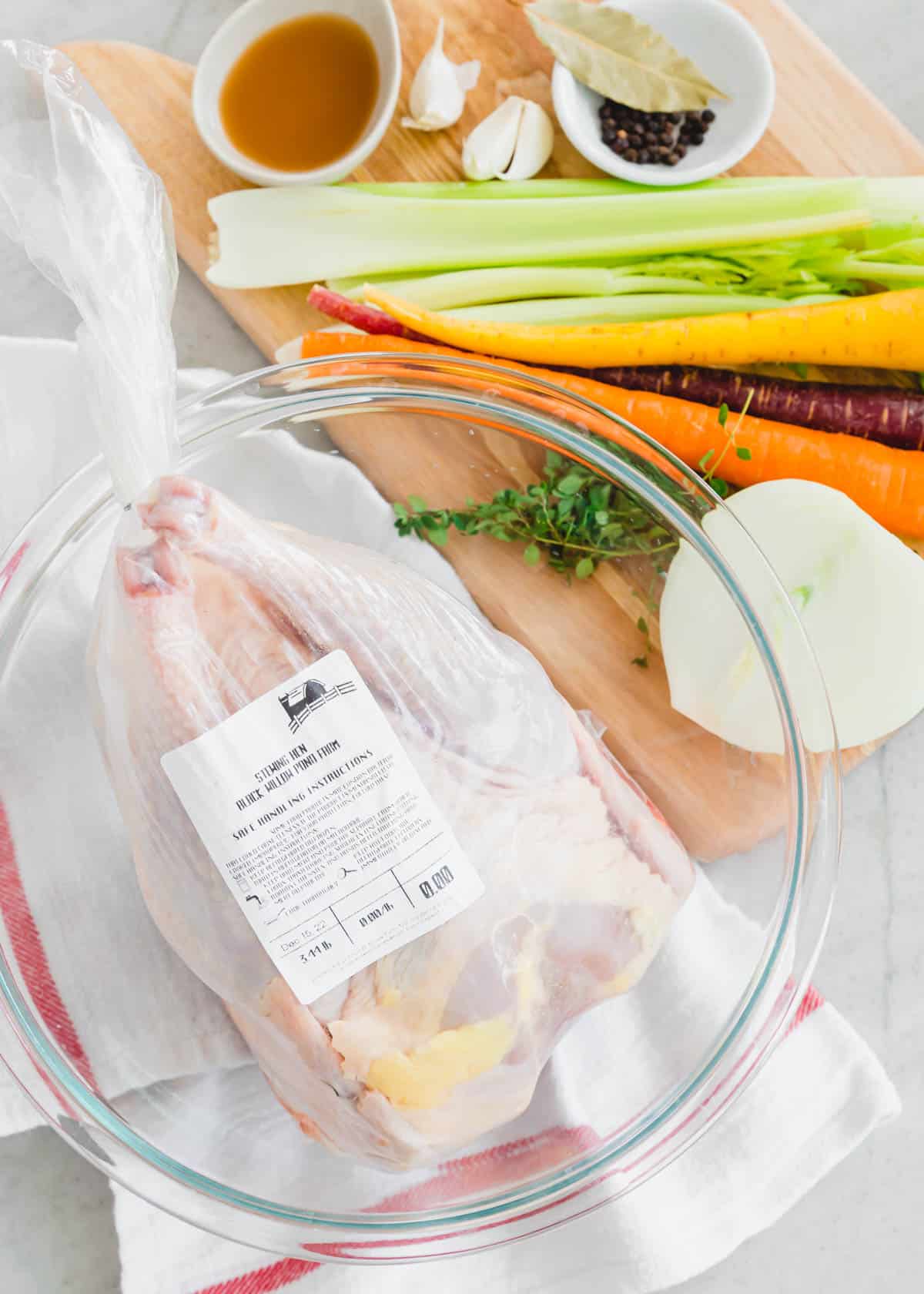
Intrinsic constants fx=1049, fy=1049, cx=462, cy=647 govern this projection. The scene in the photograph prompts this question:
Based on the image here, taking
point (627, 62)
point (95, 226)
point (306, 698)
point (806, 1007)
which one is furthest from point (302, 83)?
point (806, 1007)

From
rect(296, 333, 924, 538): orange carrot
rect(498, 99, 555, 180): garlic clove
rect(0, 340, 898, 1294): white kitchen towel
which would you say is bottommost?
rect(0, 340, 898, 1294): white kitchen towel

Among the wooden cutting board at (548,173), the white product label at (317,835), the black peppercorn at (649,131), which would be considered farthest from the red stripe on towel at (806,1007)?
the black peppercorn at (649,131)

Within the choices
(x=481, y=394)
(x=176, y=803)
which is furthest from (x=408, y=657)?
(x=481, y=394)

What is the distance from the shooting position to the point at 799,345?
120 centimetres

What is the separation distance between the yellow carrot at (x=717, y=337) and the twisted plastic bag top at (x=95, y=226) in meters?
0.38

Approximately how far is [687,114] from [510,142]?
0.22 m

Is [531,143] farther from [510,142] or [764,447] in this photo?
[764,447]

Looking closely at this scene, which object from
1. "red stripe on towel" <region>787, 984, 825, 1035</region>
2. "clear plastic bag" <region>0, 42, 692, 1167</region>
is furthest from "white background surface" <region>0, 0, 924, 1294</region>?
"clear plastic bag" <region>0, 42, 692, 1167</region>

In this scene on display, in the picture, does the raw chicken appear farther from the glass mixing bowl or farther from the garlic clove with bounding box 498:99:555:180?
the garlic clove with bounding box 498:99:555:180

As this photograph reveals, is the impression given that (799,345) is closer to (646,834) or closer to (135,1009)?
(646,834)

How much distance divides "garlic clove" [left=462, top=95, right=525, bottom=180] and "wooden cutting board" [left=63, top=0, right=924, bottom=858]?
5 centimetres

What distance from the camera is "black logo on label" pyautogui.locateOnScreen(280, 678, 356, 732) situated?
88 cm

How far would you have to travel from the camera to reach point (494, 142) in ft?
4.04

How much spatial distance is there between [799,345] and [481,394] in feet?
1.23
